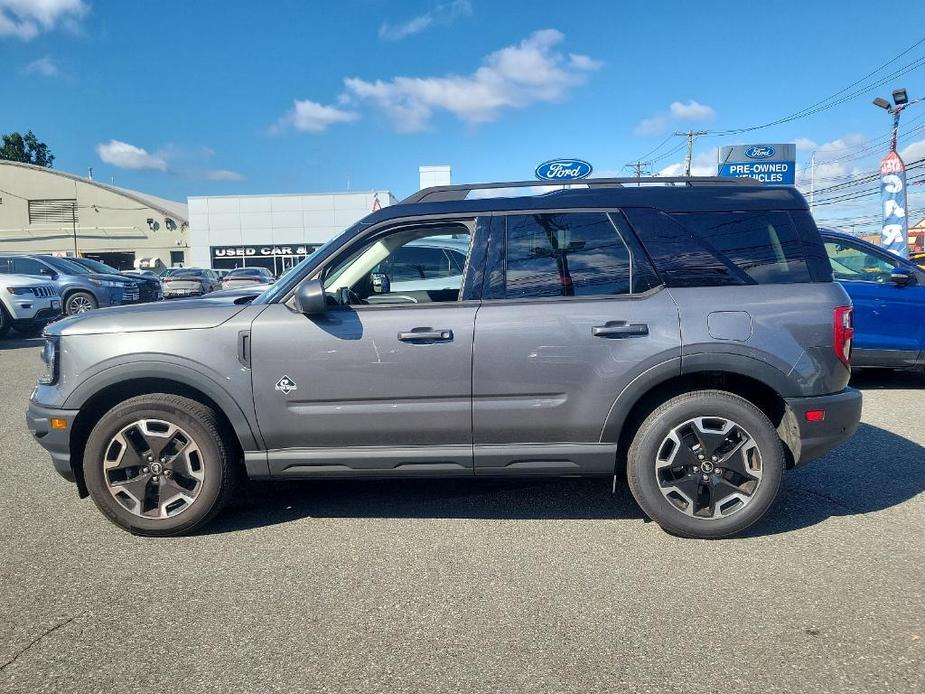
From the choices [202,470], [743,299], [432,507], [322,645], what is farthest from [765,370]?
[202,470]

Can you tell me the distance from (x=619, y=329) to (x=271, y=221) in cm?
3973

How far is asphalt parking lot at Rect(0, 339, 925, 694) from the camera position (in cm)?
245

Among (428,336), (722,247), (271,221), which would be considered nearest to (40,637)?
(428,336)

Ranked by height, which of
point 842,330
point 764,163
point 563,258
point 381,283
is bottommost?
point 842,330

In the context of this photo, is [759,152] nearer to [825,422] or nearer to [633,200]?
[633,200]

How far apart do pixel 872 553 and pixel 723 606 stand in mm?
1121

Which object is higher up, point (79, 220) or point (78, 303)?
point (79, 220)

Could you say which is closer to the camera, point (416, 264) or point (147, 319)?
point (147, 319)

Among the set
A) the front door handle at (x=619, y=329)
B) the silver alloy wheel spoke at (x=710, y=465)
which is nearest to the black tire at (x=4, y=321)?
the front door handle at (x=619, y=329)

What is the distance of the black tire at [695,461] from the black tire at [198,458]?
231cm

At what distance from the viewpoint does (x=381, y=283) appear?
13.3 feet

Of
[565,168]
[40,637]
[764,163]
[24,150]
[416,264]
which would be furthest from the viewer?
[24,150]

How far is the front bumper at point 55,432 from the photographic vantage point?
362 centimetres

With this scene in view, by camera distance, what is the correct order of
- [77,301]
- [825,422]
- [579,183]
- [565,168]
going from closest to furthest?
1. [825,422]
2. [579,183]
3. [565,168]
4. [77,301]
